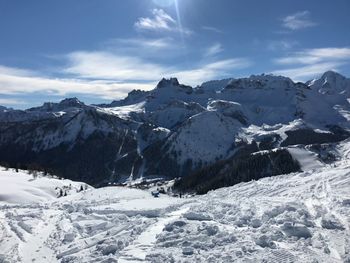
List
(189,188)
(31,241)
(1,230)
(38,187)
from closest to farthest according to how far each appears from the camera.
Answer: (31,241) → (1,230) → (38,187) → (189,188)

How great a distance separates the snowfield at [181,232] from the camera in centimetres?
2252

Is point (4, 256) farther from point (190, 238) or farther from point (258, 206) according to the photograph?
point (258, 206)

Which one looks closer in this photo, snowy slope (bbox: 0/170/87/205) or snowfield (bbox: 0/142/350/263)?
snowfield (bbox: 0/142/350/263)

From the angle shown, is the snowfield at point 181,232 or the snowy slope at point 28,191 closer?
the snowfield at point 181,232

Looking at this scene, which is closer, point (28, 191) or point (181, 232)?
point (181, 232)

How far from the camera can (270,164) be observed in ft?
488

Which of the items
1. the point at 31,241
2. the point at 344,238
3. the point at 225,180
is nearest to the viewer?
the point at 344,238

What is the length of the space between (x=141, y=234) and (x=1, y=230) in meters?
8.62

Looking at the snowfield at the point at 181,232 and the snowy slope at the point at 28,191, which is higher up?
the snowfield at the point at 181,232

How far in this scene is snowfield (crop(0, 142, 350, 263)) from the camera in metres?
22.5

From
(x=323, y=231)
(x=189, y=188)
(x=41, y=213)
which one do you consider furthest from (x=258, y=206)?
(x=189, y=188)

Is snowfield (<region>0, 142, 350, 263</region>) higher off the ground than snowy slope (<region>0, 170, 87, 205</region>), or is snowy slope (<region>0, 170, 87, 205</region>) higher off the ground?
snowfield (<region>0, 142, 350, 263</region>)

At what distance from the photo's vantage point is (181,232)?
2653 centimetres

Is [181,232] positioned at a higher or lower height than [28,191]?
higher
